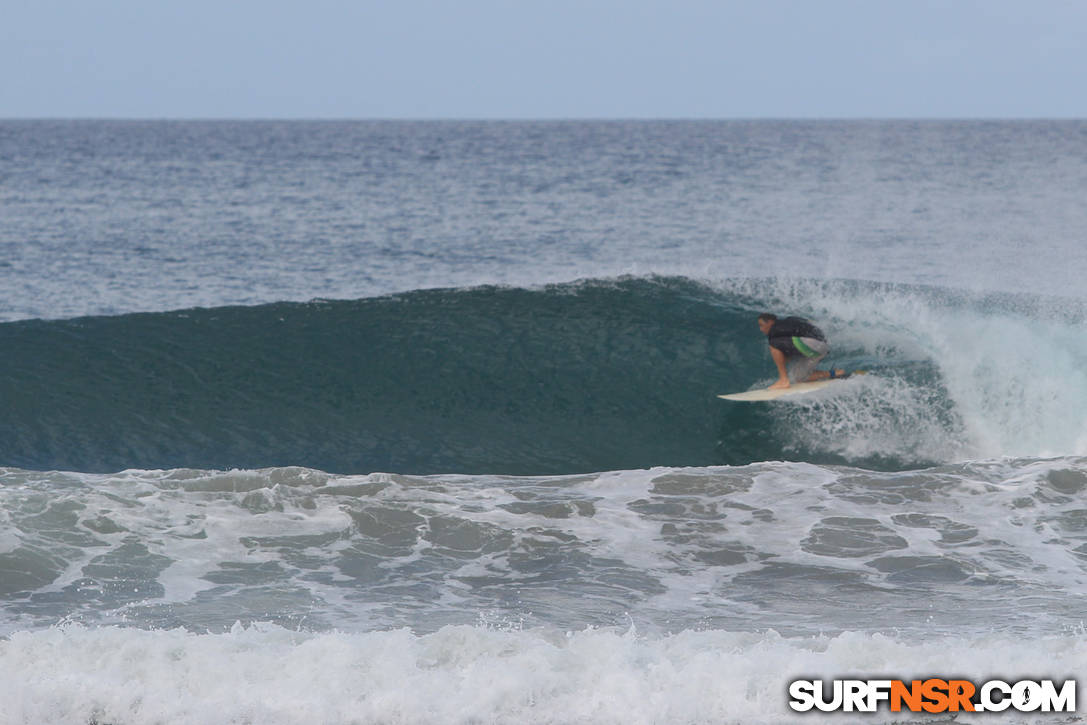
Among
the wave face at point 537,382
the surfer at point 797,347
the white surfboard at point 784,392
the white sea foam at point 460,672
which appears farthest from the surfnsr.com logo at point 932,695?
the surfer at point 797,347

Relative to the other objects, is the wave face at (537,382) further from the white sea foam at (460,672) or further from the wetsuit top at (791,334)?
the white sea foam at (460,672)

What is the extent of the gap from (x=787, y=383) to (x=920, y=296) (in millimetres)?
4374

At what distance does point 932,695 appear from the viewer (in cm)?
551

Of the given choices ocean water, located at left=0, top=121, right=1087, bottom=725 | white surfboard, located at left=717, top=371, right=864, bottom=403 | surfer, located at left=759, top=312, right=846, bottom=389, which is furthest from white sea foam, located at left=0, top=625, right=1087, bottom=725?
surfer, located at left=759, top=312, right=846, bottom=389

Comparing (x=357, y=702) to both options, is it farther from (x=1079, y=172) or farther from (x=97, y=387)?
(x=1079, y=172)

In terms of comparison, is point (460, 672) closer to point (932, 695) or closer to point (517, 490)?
point (932, 695)

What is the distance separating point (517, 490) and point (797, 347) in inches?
146

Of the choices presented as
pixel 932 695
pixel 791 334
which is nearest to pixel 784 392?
pixel 791 334

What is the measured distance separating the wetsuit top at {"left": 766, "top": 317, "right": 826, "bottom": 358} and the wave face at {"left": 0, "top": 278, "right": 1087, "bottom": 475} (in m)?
0.59

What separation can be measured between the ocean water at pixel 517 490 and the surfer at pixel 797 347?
0.34 meters

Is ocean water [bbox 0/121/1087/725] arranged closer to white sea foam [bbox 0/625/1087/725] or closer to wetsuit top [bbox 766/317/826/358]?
white sea foam [bbox 0/625/1087/725]

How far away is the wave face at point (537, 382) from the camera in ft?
35.1

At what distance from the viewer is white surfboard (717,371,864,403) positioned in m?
11.2

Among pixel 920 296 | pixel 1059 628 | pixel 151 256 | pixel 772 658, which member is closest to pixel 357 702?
pixel 772 658
